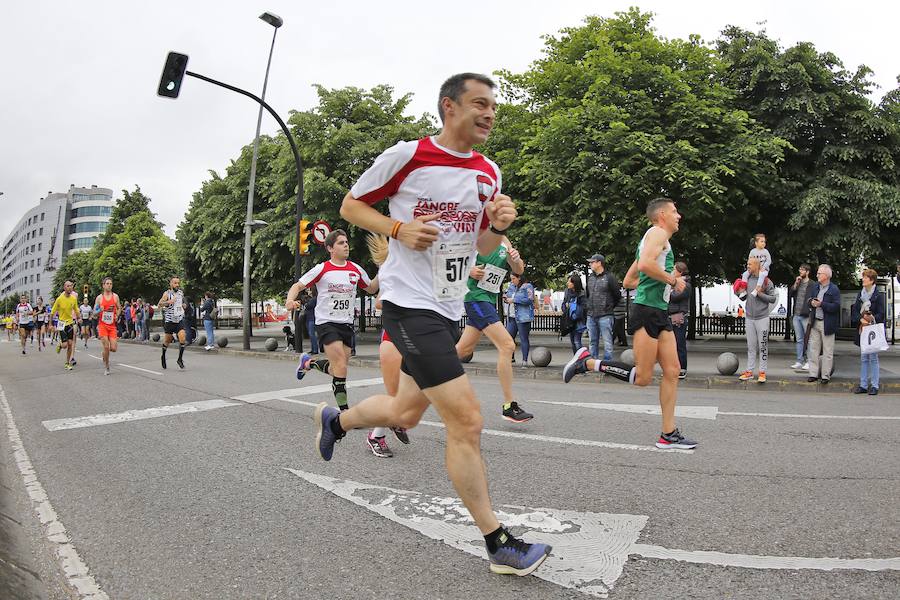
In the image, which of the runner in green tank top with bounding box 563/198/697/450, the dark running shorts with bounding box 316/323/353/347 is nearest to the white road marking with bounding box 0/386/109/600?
the dark running shorts with bounding box 316/323/353/347

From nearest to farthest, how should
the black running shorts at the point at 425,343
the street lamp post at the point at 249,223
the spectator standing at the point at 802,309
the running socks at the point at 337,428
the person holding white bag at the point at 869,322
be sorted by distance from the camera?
the black running shorts at the point at 425,343
the running socks at the point at 337,428
the person holding white bag at the point at 869,322
the spectator standing at the point at 802,309
the street lamp post at the point at 249,223

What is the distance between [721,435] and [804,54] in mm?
16752

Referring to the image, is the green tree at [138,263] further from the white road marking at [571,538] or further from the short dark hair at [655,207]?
the white road marking at [571,538]

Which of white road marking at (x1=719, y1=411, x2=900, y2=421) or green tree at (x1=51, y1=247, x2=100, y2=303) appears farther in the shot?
green tree at (x1=51, y1=247, x2=100, y2=303)

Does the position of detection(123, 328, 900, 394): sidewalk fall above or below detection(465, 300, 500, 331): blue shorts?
below

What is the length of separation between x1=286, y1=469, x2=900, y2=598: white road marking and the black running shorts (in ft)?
2.77

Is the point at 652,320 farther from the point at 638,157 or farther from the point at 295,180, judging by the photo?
the point at 295,180

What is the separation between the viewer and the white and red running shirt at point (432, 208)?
9.99 ft

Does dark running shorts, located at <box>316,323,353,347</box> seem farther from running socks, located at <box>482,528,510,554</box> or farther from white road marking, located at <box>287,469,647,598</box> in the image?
running socks, located at <box>482,528,510,554</box>

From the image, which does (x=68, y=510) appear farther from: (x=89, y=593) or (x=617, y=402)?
(x=617, y=402)

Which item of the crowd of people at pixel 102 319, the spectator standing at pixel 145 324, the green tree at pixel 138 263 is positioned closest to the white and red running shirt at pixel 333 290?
the crowd of people at pixel 102 319

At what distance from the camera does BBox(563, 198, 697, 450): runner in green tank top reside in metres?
5.34

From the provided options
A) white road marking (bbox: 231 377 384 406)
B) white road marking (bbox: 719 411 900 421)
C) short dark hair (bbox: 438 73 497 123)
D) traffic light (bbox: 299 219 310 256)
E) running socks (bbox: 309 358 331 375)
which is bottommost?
white road marking (bbox: 231 377 384 406)

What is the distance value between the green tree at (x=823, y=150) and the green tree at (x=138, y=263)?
44464mm
